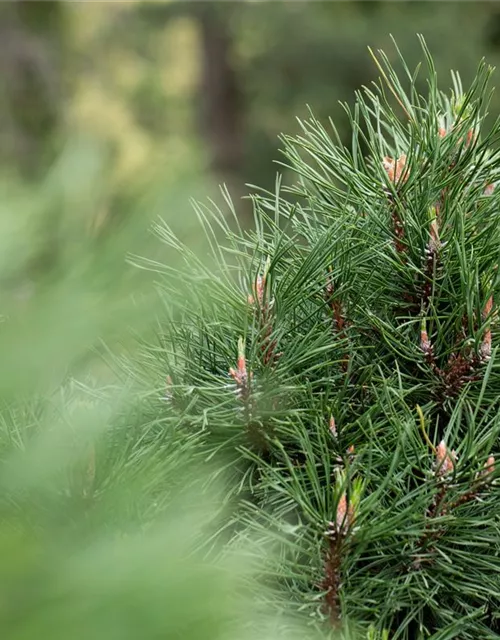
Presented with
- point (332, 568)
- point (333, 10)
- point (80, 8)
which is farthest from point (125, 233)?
point (80, 8)

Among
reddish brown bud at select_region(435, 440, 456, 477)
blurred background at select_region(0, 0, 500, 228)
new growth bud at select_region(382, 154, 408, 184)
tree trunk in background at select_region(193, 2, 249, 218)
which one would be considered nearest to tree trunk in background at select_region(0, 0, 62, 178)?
blurred background at select_region(0, 0, 500, 228)

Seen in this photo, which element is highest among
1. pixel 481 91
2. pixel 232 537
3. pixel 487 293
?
pixel 481 91

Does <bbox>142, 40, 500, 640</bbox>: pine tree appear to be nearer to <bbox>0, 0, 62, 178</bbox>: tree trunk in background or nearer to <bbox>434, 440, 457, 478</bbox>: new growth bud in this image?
<bbox>434, 440, 457, 478</bbox>: new growth bud

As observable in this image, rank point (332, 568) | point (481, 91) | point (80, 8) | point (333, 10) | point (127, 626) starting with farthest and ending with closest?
point (80, 8), point (333, 10), point (481, 91), point (332, 568), point (127, 626)

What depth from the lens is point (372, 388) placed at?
1.50 feet

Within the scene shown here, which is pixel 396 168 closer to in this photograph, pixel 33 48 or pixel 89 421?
pixel 89 421

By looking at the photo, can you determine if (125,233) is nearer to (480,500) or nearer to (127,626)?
(127,626)

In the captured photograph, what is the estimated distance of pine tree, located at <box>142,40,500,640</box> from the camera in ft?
1.29

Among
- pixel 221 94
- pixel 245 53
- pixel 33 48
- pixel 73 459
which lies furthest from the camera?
pixel 245 53

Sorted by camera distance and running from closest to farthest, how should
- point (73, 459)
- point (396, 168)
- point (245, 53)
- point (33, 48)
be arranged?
point (73, 459)
point (396, 168)
point (33, 48)
point (245, 53)

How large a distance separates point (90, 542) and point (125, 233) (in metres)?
0.08

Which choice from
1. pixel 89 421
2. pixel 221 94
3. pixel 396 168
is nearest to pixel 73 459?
pixel 89 421

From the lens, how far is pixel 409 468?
1.34ft

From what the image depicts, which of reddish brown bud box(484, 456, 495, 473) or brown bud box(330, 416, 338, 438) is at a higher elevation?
reddish brown bud box(484, 456, 495, 473)
